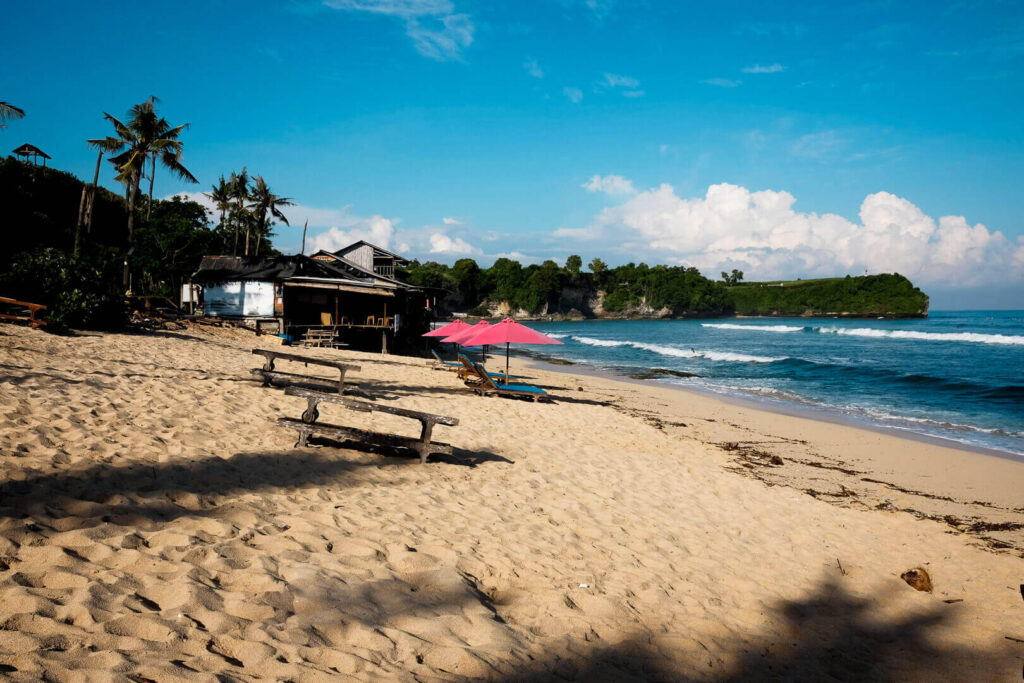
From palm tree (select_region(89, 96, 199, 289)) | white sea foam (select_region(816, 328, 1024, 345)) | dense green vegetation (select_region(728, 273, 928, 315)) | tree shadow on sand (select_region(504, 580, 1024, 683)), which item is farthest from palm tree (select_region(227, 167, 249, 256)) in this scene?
dense green vegetation (select_region(728, 273, 928, 315))

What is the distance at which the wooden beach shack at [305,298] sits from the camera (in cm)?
2539

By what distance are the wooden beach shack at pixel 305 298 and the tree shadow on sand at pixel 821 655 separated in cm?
2186

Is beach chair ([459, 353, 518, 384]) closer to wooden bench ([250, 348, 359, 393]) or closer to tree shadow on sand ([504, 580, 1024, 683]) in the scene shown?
wooden bench ([250, 348, 359, 393])

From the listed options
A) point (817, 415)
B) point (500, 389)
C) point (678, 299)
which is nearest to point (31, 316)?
point (500, 389)

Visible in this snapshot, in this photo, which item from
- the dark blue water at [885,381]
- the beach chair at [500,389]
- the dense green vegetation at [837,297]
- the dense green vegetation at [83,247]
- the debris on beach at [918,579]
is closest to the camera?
the debris on beach at [918,579]

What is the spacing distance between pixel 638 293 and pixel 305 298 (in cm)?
10938

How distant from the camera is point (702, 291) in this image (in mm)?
130625

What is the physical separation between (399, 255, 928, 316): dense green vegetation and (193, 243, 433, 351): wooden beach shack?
260 ft

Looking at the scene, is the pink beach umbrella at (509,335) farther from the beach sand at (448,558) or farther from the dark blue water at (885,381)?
the dark blue water at (885,381)

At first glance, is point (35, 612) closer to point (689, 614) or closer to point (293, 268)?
point (689, 614)

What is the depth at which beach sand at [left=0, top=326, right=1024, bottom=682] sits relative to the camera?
106 inches

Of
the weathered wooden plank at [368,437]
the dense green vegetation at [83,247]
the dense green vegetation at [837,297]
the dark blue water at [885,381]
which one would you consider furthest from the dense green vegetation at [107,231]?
the dense green vegetation at [837,297]

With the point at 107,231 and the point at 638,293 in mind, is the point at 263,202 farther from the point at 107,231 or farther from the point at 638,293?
the point at 638,293

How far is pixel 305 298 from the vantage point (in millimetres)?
27844
